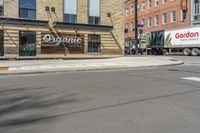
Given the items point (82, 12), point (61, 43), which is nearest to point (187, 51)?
point (82, 12)

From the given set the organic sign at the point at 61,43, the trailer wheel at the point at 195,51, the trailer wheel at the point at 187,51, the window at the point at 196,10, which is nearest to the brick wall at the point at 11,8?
→ the organic sign at the point at 61,43

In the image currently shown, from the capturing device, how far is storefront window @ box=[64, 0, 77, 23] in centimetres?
2936

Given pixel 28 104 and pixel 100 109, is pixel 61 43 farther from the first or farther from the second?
pixel 100 109

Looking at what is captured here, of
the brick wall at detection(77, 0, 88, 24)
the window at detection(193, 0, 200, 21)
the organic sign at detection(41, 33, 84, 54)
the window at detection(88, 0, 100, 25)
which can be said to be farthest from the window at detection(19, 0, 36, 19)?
the window at detection(193, 0, 200, 21)

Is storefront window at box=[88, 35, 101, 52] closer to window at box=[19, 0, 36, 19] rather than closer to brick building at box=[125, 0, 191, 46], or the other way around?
window at box=[19, 0, 36, 19]

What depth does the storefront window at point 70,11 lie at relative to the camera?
2936cm

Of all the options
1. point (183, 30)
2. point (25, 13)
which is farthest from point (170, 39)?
point (25, 13)

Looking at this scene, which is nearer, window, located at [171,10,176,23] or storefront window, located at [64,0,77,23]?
storefront window, located at [64,0,77,23]

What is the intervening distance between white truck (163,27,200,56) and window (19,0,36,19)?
20.9 meters

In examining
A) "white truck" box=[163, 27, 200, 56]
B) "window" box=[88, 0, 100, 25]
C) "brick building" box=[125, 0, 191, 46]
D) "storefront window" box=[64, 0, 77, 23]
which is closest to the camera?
"storefront window" box=[64, 0, 77, 23]

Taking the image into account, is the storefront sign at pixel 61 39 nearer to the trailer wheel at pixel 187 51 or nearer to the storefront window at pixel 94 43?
the storefront window at pixel 94 43

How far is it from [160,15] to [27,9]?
32.9m

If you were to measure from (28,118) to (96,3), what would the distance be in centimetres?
2606

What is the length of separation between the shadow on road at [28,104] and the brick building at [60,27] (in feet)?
56.8
